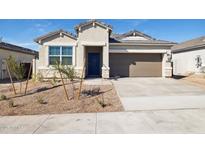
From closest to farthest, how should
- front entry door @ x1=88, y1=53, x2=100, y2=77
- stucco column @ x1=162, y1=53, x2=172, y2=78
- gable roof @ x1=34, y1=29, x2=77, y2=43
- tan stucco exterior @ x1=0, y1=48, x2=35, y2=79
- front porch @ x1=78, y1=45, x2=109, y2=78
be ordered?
gable roof @ x1=34, y1=29, x2=77, y2=43
stucco column @ x1=162, y1=53, x2=172, y2=78
front porch @ x1=78, y1=45, x2=109, y2=78
front entry door @ x1=88, y1=53, x2=100, y2=77
tan stucco exterior @ x1=0, y1=48, x2=35, y2=79

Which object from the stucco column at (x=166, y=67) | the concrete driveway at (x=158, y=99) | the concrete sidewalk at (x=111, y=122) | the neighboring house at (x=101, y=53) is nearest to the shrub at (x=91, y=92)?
the concrete driveway at (x=158, y=99)

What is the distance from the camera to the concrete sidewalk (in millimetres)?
5672

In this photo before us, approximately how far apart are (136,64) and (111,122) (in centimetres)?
1254

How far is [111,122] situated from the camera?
21.0ft

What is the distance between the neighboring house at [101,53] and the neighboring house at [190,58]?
5.19 metres

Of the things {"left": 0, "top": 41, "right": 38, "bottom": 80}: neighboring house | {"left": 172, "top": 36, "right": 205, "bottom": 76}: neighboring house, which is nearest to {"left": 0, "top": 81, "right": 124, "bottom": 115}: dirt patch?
{"left": 0, "top": 41, "right": 38, "bottom": 80}: neighboring house

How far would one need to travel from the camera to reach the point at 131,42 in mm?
17172

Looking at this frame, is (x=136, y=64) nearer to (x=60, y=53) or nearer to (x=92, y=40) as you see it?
(x=92, y=40)

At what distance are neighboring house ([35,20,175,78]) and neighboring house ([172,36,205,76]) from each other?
5195 millimetres

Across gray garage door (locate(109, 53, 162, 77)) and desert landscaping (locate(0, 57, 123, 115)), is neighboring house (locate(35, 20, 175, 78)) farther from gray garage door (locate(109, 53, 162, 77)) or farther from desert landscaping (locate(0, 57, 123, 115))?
desert landscaping (locate(0, 57, 123, 115))

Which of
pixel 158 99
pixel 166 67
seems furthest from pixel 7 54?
pixel 158 99

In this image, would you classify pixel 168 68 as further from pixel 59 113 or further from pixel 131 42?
pixel 59 113

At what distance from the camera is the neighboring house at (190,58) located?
2041 cm

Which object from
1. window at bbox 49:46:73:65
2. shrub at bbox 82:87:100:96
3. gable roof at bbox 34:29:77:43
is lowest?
shrub at bbox 82:87:100:96
